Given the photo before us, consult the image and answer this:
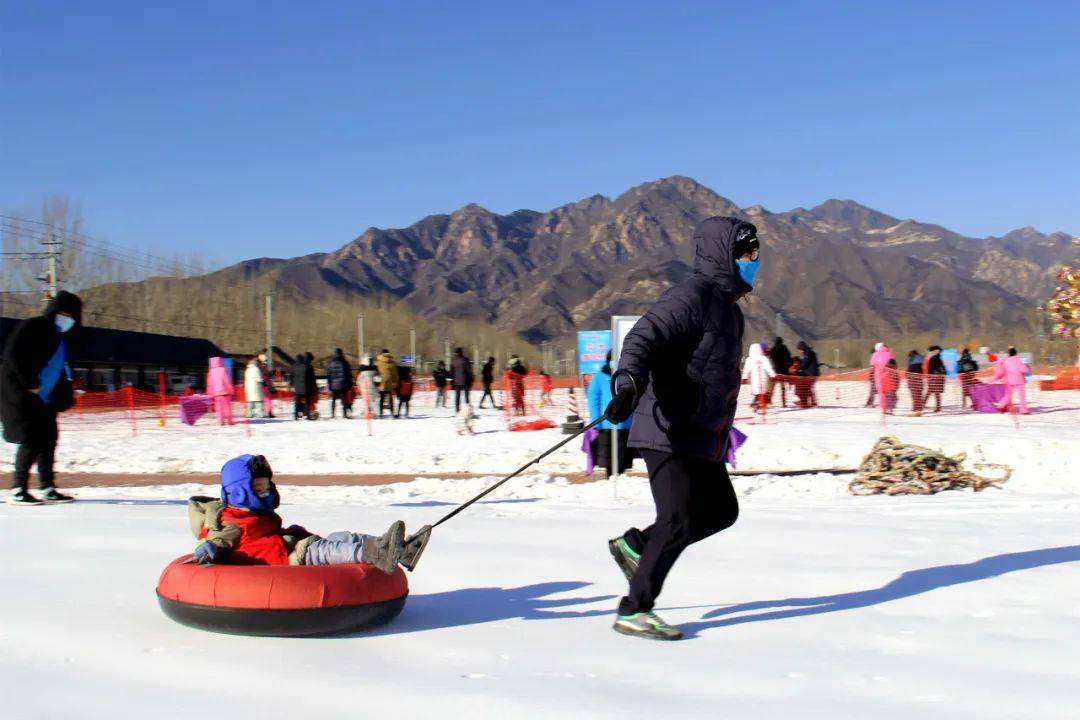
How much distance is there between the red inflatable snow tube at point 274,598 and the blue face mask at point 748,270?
82.8 inches

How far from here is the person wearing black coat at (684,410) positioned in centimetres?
436

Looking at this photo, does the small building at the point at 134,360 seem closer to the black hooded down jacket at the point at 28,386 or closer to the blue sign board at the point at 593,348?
the blue sign board at the point at 593,348

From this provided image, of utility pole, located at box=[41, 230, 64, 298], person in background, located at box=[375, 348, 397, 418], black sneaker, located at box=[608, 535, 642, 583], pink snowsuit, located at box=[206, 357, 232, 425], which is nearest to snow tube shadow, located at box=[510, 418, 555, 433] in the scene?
person in background, located at box=[375, 348, 397, 418]

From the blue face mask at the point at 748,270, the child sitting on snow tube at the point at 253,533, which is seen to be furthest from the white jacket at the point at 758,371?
the child sitting on snow tube at the point at 253,533

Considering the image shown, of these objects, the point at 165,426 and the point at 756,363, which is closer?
the point at 756,363

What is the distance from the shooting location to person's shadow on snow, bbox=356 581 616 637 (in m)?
4.69

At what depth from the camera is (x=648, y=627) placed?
441cm

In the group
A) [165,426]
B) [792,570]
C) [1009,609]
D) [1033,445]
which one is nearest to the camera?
[1009,609]

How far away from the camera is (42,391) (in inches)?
329

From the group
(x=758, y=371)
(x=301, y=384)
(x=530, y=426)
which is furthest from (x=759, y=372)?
(x=301, y=384)

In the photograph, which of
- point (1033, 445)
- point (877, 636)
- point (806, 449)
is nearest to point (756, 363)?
point (806, 449)

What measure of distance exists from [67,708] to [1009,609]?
13.8 ft

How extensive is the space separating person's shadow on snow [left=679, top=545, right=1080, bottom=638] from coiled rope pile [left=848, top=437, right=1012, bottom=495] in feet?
12.3

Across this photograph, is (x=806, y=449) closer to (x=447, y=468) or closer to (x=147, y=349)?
(x=447, y=468)
